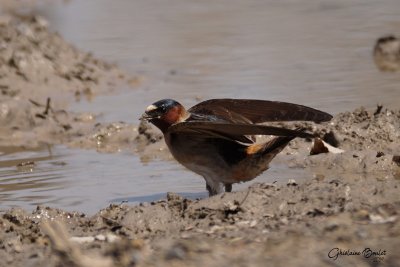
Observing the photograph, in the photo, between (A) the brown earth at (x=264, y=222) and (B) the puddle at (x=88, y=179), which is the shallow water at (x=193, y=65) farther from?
(A) the brown earth at (x=264, y=222)

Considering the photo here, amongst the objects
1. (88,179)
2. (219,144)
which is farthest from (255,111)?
(88,179)

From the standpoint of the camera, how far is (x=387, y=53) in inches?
476

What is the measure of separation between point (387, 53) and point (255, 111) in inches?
207

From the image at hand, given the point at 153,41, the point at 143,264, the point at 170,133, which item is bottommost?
the point at 143,264

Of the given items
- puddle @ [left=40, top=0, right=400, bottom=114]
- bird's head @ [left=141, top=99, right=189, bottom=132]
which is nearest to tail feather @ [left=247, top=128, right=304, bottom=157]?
bird's head @ [left=141, top=99, right=189, bottom=132]

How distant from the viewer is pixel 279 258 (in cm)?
459

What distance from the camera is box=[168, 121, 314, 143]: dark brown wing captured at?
19.4 feet

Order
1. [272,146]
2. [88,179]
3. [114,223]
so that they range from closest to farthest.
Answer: [114,223] → [272,146] → [88,179]

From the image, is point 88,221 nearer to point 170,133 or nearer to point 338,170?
point 170,133

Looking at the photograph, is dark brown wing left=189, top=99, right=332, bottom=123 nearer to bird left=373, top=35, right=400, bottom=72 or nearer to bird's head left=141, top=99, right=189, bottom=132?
bird's head left=141, top=99, right=189, bottom=132

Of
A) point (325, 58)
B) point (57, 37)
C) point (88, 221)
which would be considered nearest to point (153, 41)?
point (57, 37)

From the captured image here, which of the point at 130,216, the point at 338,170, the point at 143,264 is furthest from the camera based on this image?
the point at 338,170

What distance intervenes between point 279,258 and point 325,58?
26.3 feet

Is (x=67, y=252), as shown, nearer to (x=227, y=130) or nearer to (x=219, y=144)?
(x=227, y=130)
